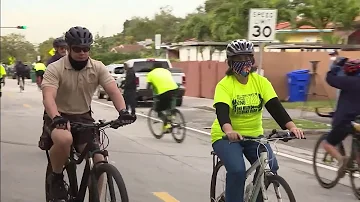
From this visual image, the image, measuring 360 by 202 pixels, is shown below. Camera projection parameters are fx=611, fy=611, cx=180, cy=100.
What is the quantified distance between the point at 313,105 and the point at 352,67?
1279 centimetres

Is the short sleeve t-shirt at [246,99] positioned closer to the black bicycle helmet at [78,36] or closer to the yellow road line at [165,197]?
the black bicycle helmet at [78,36]

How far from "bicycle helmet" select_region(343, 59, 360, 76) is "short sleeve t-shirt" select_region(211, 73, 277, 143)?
2.58 m

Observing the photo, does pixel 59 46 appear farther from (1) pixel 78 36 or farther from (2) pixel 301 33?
(2) pixel 301 33

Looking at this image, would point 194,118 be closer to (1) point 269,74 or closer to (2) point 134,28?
(1) point 269,74

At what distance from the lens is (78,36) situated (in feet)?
16.9

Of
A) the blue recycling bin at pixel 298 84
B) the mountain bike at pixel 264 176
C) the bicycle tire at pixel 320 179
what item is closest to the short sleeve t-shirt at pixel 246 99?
the mountain bike at pixel 264 176

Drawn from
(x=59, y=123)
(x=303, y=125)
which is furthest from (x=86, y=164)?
(x=303, y=125)

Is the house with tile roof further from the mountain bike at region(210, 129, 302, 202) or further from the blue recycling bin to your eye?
the mountain bike at region(210, 129, 302, 202)

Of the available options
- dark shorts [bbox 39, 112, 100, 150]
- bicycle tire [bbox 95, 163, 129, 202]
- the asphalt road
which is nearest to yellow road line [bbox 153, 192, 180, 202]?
the asphalt road

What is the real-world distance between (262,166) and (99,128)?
143cm

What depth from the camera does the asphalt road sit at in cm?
749

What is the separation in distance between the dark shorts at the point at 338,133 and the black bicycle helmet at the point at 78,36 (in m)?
3.57

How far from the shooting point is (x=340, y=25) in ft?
86.1

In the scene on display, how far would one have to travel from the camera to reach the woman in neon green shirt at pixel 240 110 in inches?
195
